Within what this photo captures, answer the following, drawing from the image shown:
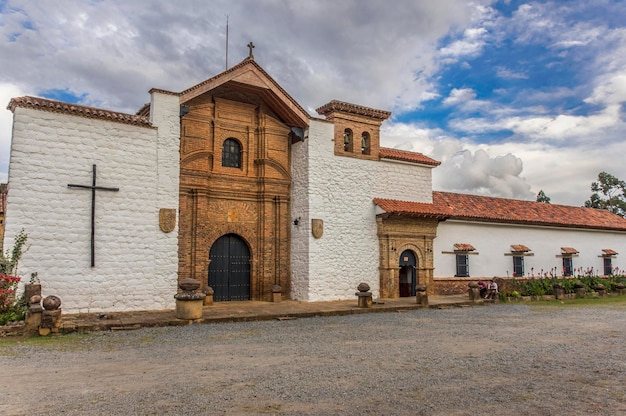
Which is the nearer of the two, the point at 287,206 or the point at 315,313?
the point at 315,313

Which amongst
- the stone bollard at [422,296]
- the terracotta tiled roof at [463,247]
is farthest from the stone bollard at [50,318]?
the terracotta tiled roof at [463,247]

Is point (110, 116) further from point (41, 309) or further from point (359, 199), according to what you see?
point (359, 199)

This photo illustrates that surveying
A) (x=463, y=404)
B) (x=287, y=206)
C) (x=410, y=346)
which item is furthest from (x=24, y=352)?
(x=287, y=206)

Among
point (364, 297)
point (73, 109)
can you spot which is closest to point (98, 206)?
point (73, 109)

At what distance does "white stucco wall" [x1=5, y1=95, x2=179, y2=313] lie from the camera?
12594 millimetres

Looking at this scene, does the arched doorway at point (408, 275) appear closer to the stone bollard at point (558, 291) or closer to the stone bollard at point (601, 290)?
the stone bollard at point (558, 291)

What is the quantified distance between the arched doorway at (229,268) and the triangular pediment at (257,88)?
4652 mm

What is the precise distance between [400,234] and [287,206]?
A: 4.39m

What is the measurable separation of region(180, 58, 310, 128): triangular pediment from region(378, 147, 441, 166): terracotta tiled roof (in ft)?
12.0

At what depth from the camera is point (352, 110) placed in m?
18.5

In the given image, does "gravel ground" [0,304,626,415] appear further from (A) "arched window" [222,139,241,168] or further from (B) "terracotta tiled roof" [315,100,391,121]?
(B) "terracotta tiled roof" [315,100,391,121]

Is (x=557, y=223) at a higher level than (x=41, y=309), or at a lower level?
higher

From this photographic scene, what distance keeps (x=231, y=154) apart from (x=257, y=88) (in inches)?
95.1

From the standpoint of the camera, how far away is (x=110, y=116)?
13758 millimetres
